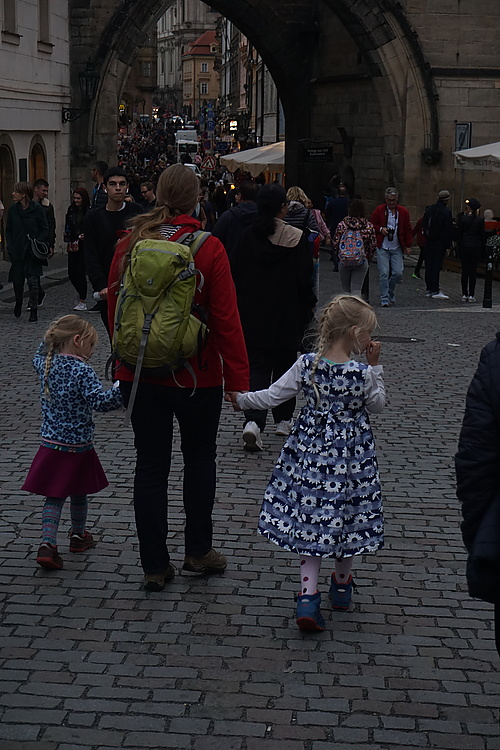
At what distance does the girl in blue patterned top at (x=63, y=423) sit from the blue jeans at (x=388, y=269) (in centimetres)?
1241

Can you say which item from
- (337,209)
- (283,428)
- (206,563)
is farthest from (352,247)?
(206,563)

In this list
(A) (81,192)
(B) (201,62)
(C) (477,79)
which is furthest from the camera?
(B) (201,62)

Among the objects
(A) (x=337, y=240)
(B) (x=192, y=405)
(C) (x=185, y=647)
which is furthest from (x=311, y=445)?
(A) (x=337, y=240)

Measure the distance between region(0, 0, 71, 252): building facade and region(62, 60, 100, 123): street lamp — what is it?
17cm

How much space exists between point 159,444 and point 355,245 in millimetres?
10450

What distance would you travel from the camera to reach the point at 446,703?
4.21 m

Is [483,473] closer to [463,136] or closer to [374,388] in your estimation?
[374,388]

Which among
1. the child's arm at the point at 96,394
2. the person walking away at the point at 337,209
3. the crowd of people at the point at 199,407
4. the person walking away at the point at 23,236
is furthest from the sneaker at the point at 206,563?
the person walking away at the point at 337,209

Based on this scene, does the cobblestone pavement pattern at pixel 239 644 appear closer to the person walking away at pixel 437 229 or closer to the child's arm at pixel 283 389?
the child's arm at pixel 283 389

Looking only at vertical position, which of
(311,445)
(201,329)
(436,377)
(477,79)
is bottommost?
(436,377)

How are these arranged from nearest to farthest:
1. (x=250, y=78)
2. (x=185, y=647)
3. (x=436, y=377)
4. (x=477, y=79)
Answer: (x=185, y=647) → (x=436, y=377) → (x=477, y=79) → (x=250, y=78)

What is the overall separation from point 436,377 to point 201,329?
655 cm

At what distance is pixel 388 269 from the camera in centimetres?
1803

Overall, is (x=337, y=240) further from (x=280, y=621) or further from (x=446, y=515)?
(x=280, y=621)
